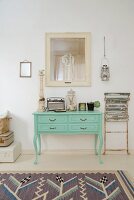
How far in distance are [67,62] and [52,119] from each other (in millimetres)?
1106

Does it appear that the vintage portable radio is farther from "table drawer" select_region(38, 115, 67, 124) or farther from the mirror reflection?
the mirror reflection

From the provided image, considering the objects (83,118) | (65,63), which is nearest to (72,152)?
(83,118)

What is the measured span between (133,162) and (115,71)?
1.59 meters

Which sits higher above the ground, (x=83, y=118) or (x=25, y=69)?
(x=25, y=69)

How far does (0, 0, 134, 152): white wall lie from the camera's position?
12.8 feet

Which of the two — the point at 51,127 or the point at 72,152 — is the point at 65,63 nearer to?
the point at 51,127

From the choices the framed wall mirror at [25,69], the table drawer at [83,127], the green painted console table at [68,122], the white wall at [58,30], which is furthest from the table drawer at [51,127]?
the framed wall mirror at [25,69]

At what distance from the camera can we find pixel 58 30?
3.91 m

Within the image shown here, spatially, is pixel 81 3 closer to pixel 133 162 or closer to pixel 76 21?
pixel 76 21

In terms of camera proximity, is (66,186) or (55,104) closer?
(66,186)

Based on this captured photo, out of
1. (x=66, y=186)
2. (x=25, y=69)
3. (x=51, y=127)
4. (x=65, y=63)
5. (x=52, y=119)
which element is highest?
(x=65, y=63)

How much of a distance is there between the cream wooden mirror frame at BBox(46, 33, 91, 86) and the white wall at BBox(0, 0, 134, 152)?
13 centimetres

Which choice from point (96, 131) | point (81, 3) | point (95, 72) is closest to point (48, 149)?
point (96, 131)

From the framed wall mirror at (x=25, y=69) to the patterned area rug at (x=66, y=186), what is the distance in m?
1.76
